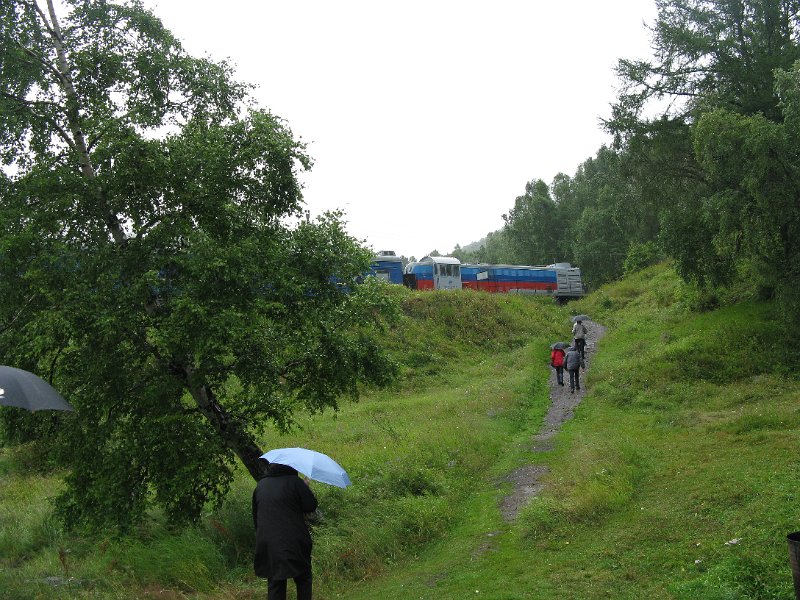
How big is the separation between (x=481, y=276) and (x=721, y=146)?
112ft

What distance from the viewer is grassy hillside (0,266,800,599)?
7.78 meters

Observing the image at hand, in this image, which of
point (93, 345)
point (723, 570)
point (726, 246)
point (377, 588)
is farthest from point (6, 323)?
point (726, 246)

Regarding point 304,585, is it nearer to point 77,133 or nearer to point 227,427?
point 227,427

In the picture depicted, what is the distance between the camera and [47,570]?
11.1 metres

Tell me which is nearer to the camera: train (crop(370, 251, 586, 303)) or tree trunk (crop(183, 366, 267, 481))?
tree trunk (crop(183, 366, 267, 481))

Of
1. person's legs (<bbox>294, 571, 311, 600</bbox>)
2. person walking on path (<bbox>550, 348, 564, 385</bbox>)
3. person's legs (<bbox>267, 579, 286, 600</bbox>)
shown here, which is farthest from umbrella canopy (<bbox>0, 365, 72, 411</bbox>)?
person walking on path (<bbox>550, 348, 564, 385</bbox>)

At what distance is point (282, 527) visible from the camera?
6.48m

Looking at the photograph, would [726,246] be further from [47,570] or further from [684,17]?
[47,570]

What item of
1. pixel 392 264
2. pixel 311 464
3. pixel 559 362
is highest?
pixel 392 264

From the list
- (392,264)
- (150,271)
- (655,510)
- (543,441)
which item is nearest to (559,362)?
(543,441)

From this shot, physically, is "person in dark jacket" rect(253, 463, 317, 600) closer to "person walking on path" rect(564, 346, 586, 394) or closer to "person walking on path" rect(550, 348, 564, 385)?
"person walking on path" rect(564, 346, 586, 394)

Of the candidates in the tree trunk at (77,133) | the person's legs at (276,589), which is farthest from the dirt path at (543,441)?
the tree trunk at (77,133)

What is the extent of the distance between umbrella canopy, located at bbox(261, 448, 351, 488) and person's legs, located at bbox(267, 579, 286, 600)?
1053 mm

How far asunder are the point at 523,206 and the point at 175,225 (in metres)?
72.8
